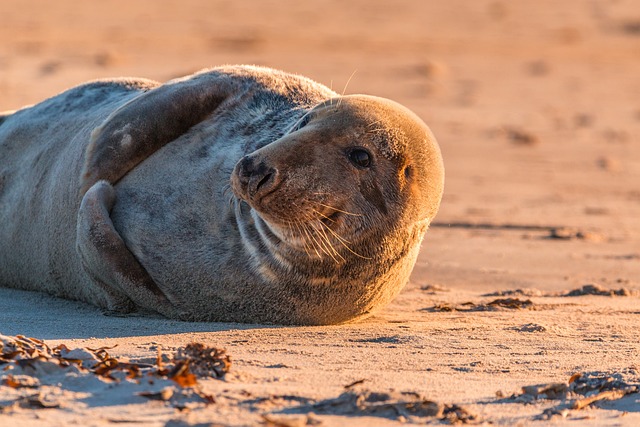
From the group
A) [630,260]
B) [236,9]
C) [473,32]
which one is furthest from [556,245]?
[236,9]

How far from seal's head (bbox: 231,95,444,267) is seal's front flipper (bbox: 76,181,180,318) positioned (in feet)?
2.81

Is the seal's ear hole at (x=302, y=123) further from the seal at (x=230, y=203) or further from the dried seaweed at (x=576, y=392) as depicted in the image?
the dried seaweed at (x=576, y=392)

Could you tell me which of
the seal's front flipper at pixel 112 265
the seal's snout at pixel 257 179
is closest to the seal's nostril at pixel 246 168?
the seal's snout at pixel 257 179

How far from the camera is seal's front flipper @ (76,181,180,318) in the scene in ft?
19.7

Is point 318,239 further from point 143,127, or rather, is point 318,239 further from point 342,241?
point 143,127

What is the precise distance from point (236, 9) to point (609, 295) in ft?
68.8

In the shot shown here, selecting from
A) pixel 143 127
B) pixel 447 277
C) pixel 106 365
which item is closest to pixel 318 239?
pixel 106 365

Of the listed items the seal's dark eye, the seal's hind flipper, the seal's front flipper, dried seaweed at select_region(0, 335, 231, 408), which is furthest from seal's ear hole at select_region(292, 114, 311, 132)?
dried seaweed at select_region(0, 335, 231, 408)

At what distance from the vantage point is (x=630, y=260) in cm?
864

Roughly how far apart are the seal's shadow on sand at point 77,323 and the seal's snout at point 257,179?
836 mm

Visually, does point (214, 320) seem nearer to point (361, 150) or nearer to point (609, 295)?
point (361, 150)

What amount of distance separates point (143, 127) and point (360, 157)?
1453 millimetres

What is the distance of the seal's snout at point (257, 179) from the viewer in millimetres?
5078

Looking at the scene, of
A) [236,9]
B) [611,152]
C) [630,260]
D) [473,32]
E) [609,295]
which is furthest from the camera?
[236,9]
